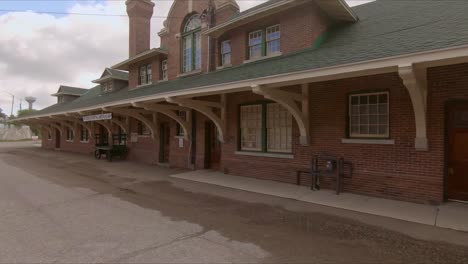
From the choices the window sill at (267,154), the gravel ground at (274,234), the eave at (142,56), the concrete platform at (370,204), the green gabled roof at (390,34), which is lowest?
the gravel ground at (274,234)

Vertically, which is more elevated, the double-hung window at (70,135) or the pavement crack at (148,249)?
the double-hung window at (70,135)

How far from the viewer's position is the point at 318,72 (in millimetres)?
6926

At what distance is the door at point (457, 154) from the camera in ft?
23.2

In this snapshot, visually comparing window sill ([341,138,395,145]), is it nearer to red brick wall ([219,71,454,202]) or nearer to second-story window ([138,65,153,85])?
red brick wall ([219,71,454,202])

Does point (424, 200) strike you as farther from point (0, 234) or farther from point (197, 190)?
point (0, 234)

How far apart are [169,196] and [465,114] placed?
7.98m

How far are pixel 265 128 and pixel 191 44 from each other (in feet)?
24.0

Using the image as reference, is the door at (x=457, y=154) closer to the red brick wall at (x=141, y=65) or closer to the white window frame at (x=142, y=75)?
the red brick wall at (x=141, y=65)

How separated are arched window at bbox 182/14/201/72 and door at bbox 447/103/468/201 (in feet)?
36.1

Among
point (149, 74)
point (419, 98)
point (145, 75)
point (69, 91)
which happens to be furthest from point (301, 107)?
point (69, 91)

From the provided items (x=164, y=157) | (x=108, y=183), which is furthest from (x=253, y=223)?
(x=164, y=157)

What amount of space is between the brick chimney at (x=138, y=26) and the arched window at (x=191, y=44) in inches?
269

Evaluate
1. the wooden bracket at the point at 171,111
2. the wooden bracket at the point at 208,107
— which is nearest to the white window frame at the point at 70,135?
the wooden bracket at the point at 171,111

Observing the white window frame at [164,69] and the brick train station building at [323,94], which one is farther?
the white window frame at [164,69]
